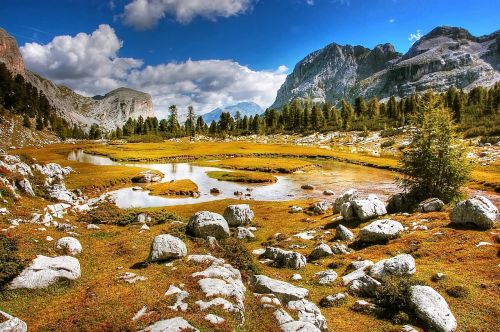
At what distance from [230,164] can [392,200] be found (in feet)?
212

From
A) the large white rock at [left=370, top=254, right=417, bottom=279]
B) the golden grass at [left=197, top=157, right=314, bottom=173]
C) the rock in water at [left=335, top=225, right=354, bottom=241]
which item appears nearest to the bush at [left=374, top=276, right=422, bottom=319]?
the large white rock at [left=370, top=254, right=417, bottom=279]

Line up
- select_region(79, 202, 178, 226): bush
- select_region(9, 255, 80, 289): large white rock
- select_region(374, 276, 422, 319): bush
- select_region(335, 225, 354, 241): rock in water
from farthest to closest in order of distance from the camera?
select_region(79, 202, 178, 226): bush, select_region(335, 225, 354, 241): rock in water, select_region(9, 255, 80, 289): large white rock, select_region(374, 276, 422, 319): bush

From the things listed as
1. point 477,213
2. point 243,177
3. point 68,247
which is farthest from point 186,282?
point 243,177

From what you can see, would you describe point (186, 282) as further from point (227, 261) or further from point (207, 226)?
point (207, 226)

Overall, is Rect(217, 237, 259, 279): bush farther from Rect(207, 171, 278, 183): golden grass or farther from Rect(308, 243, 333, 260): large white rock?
Rect(207, 171, 278, 183): golden grass

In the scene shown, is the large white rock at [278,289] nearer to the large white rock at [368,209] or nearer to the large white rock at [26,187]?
the large white rock at [368,209]

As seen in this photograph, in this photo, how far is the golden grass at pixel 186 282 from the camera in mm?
14797

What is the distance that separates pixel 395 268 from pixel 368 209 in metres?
16.8

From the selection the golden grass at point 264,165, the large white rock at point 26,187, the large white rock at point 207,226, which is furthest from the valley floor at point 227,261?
the golden grass at point 264,165

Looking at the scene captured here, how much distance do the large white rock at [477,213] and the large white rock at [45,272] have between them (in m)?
28.4

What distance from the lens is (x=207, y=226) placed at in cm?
2941

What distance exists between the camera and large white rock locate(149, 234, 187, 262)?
21.8 m

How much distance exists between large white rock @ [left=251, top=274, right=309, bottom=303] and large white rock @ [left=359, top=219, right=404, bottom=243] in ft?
37.4

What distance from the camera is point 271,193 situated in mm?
64938
